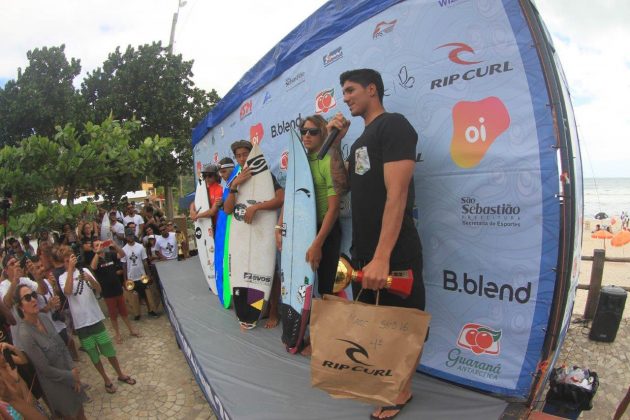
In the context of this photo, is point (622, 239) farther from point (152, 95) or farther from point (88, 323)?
point (152, 95)

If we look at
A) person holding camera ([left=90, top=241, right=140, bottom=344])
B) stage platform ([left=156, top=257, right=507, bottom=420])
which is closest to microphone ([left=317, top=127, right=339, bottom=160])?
stage platform ([left=156, top=257, right=507, bottom=420])

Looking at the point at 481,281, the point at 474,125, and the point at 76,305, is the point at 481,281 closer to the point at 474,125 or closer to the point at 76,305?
the point at 474,125

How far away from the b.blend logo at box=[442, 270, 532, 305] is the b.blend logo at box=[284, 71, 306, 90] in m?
2.44

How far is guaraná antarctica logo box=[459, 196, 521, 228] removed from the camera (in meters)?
1.90

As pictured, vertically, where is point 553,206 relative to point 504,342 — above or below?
above

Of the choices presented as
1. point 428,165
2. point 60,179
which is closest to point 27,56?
point 60,179

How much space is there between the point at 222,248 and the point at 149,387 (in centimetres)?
157

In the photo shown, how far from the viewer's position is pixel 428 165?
227 cm

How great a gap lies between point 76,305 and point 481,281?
378cm

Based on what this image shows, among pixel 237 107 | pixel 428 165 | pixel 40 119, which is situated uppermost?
pixel 40 119

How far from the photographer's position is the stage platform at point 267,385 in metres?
1.94

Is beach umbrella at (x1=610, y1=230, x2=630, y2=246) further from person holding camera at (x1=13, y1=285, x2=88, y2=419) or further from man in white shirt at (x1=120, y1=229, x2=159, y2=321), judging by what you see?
person holding camera at (x1=13, y1=285, x2=88, y2=419)

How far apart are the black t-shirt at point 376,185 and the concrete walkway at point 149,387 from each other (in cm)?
230

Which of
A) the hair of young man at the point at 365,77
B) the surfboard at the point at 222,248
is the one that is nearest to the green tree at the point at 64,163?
the surfboard at the point at 222,248
